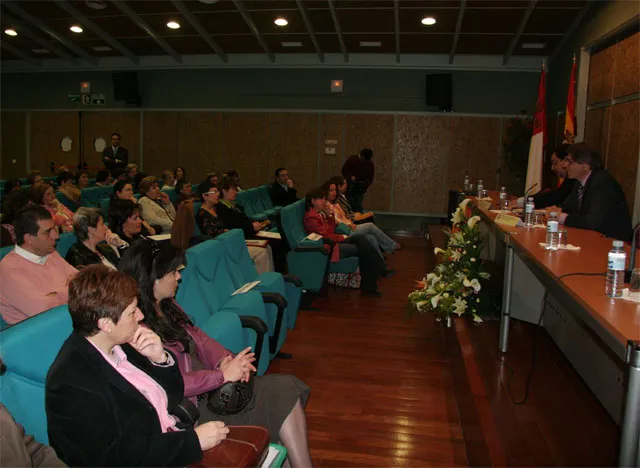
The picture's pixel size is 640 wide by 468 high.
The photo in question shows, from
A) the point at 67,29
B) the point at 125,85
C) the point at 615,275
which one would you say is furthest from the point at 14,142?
the point at 615,275

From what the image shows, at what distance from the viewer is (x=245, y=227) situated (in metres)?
6.07

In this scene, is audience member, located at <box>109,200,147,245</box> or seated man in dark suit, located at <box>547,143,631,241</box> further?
audience member, located at <box>109,200,147,245</box>

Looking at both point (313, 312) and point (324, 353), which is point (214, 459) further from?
point (313, 312)

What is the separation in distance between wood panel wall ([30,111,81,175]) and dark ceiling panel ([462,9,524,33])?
28.5 feet

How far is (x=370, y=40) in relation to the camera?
404 inches

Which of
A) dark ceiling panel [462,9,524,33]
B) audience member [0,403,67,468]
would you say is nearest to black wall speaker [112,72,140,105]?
dark ceiling panel [462,9,524,33]

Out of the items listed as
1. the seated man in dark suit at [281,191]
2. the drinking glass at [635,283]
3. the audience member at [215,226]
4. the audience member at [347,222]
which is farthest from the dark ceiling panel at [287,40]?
the drinking glass at [635,283]

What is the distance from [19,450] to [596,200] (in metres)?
3.70

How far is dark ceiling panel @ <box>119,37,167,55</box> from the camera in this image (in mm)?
10945

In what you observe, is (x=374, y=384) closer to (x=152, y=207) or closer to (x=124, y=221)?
(x=124, y=221)

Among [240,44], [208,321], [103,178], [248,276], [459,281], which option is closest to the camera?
[208,321]

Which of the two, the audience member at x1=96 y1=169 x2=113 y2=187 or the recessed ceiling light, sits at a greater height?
the recessed ceiling light

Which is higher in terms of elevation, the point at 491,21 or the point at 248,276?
the point at 491,21

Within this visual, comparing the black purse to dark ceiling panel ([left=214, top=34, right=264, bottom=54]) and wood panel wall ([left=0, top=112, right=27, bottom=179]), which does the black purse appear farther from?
wood panel wall ([left=0, top=112, right=27, bottom=179])
